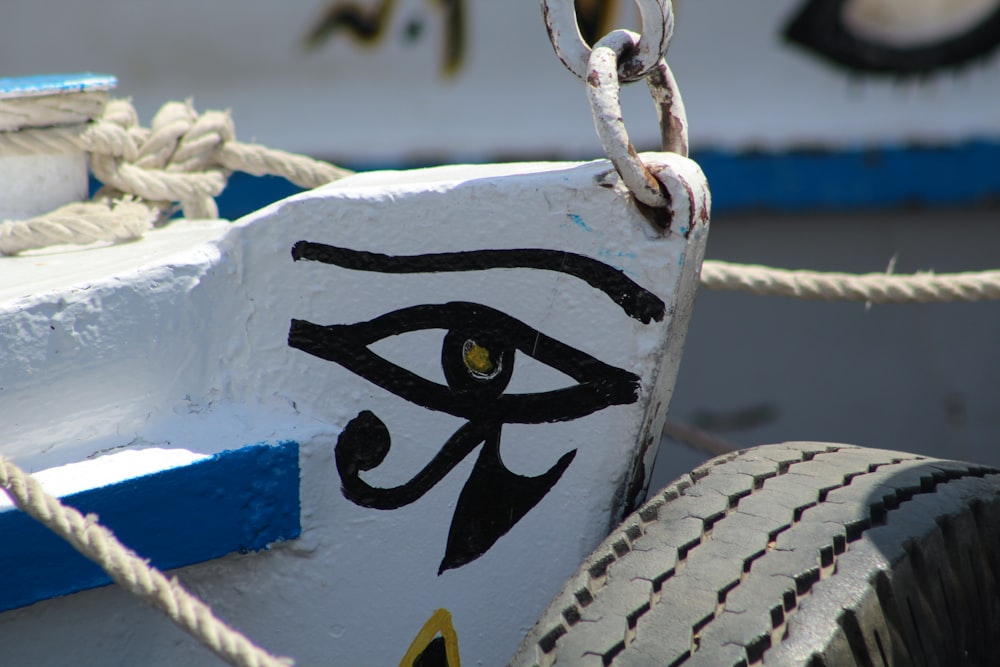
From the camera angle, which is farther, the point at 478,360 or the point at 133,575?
the point at 478,360

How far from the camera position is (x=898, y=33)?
7.75 feet

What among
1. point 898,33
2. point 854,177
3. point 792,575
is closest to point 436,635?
point 792,575

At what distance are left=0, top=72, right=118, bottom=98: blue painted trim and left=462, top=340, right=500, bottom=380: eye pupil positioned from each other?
657 millimetres

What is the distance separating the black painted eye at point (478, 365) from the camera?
0.84 meters

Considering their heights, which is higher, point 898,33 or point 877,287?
point 898,33

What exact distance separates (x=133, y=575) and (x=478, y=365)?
0.34 meters

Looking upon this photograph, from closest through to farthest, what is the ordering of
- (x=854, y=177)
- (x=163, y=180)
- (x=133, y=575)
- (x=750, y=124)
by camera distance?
(x=133, y=575)
(x=163, y=180)
(x=854, y=177)
(x=750, y=124)

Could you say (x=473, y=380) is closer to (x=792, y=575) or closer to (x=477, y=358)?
(x=477, y=358)

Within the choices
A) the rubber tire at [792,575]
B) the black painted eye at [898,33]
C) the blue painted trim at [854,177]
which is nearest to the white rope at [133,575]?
the rubber tire at [792,575]

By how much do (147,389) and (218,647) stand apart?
13.4 inches

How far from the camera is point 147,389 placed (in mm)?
918

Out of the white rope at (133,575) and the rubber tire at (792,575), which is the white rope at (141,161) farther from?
the rubber tire at (792,575)

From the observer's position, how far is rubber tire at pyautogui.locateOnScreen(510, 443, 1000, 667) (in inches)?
27.4

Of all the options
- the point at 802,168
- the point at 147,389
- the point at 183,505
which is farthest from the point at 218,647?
the point at 802,168
